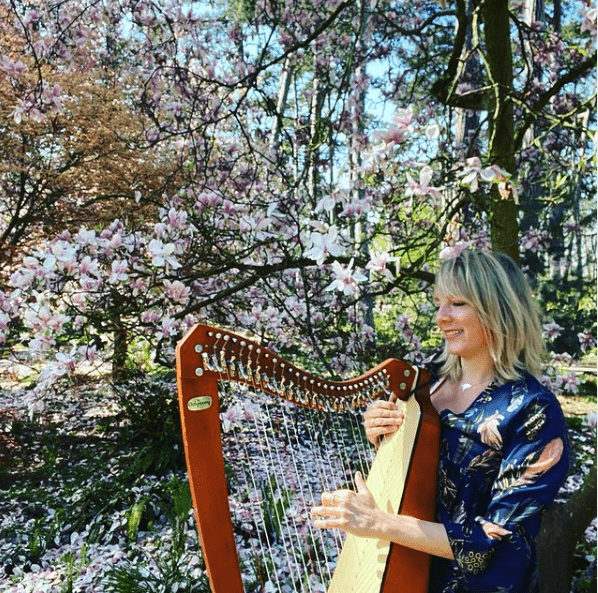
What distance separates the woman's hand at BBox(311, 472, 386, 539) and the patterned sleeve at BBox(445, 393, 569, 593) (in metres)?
0.17

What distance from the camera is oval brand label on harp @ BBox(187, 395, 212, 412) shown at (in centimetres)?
118

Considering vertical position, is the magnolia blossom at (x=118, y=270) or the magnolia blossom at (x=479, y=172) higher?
the magnolia blossom at (x=479, y=172)

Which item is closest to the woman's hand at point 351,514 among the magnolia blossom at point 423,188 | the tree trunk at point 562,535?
the magnolia blossom at point 423,188

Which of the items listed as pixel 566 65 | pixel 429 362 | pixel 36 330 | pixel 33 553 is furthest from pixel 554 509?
pixel 566 65

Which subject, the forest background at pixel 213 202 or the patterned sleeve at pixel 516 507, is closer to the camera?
the patterned sleeve at pixel 516 507

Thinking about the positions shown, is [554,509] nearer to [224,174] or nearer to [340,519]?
[340,519]

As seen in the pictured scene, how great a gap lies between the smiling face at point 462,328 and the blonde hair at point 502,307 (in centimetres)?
1

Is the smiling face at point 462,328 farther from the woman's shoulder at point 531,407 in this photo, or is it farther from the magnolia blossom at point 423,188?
the magnolia blossom at point 423,188

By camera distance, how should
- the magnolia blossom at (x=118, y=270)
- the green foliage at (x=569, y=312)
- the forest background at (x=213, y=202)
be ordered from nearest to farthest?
the magnolia blossom at (x=118, y=270), the forest background at (x=213, y=202), the green foliage at (x=569, y=312)

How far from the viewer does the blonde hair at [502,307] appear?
1.53 meters

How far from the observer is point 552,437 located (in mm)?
1327

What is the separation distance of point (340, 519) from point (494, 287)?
67cm

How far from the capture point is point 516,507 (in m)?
1.28

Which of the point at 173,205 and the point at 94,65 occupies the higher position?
the point at 94,65
